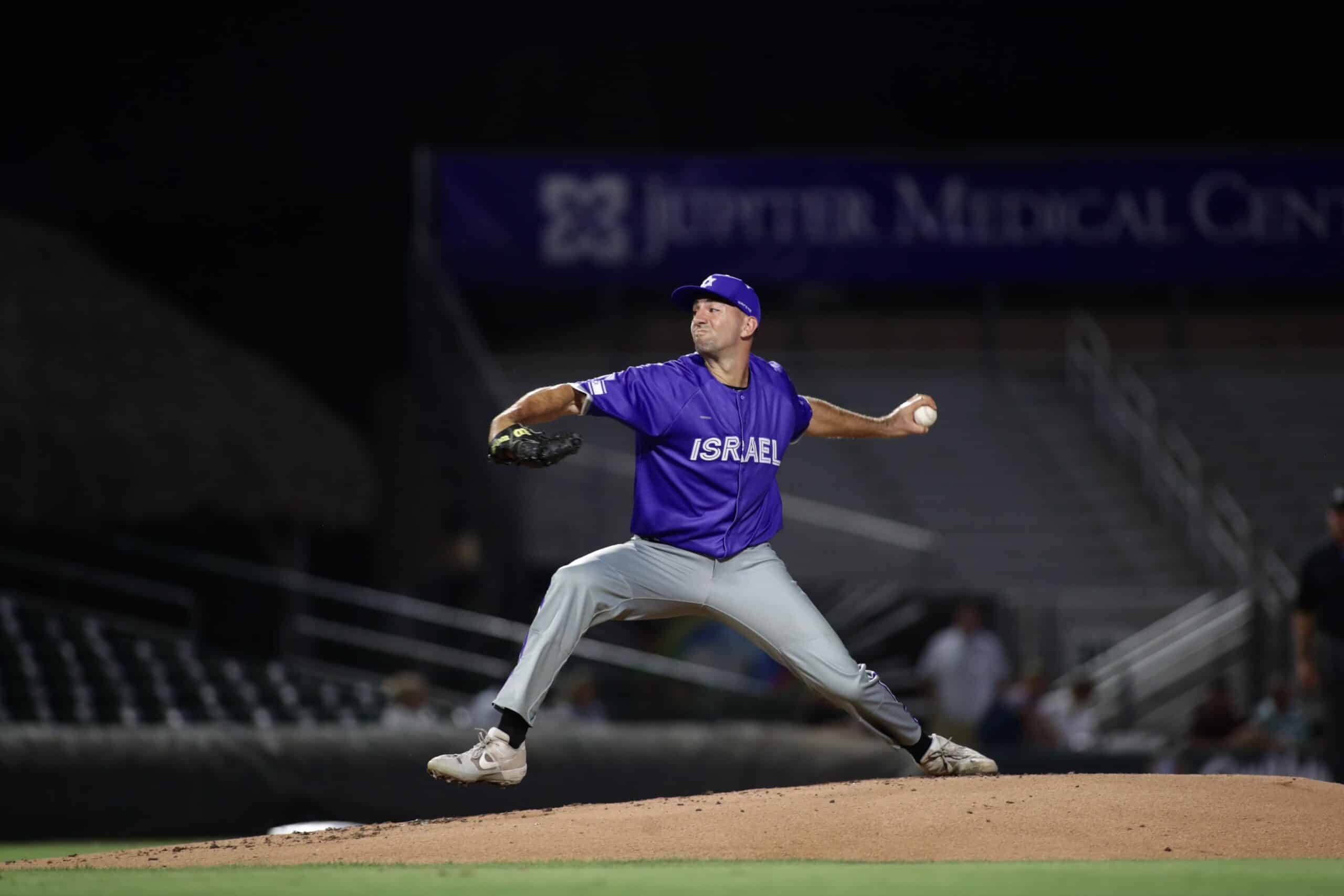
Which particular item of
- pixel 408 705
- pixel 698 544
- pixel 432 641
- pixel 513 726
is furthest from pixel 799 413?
pixel 432 641

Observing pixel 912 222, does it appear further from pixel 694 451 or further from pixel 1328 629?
pixel 694 451

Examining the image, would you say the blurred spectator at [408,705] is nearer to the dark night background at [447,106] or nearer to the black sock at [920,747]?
the black sock at [920,747]

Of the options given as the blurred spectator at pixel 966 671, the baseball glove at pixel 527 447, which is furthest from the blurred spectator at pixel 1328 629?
the blurred spectator at pixel 966 671

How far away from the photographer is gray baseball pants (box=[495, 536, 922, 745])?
21.1ft

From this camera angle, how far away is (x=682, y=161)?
19.3 m

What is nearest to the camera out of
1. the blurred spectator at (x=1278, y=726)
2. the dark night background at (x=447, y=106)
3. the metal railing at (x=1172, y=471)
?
the blurred spectator at (x=1278, y=726)

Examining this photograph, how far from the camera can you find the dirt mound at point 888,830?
605cm

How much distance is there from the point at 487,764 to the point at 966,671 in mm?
8007

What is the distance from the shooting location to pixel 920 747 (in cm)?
701

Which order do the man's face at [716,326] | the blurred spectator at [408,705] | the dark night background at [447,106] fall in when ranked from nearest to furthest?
the man's face at [716,326] → the blurred spectator at [408,705] → the dark night background at [447,106]

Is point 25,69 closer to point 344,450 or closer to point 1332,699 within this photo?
point 344,450

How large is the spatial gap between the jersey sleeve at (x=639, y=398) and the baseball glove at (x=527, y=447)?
1.26 ft

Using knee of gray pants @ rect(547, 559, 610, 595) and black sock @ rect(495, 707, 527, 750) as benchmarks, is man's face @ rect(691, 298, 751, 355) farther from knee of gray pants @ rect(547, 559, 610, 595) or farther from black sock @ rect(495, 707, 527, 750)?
black sock @ rect(495, 707, 527, 750)


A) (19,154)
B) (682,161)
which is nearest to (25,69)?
(19,154)
